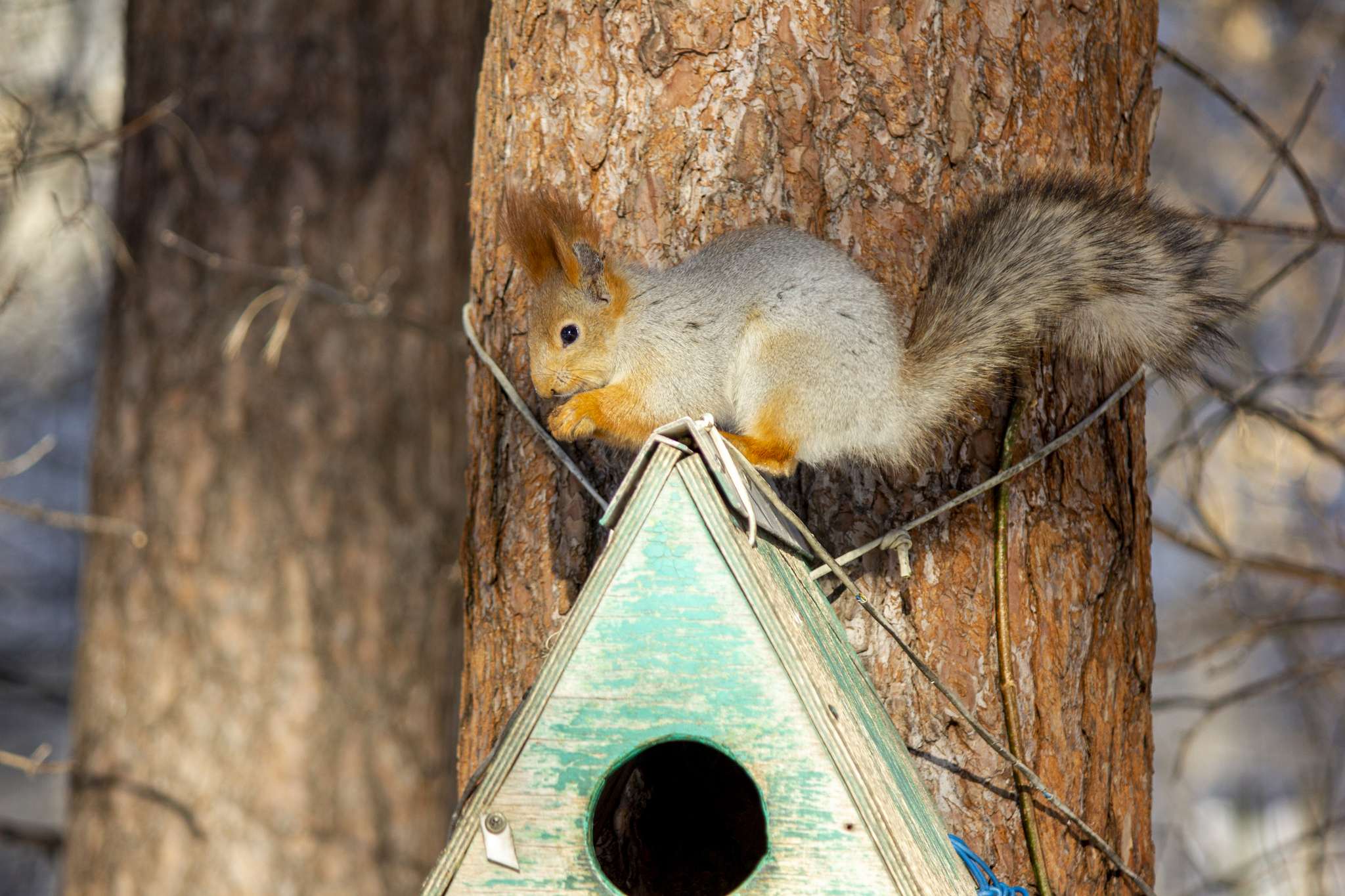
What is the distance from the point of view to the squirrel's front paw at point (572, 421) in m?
1.11

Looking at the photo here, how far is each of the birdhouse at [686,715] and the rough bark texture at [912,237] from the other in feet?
1.27

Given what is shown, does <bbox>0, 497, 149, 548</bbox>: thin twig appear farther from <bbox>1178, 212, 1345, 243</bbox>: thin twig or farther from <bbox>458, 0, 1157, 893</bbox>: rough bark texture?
<bbox>1178, 212, 1345, 243</bbox>: thin twig

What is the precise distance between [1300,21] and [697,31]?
4.34 metres

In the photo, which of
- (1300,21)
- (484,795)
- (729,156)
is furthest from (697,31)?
(1300,21)

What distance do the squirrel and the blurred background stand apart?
6.30 feet

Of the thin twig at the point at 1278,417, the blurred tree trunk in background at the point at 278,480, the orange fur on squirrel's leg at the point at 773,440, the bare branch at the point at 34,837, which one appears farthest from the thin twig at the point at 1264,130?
the bare branch at the point at 34,837

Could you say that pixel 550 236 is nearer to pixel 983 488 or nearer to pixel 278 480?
pixel 983 488

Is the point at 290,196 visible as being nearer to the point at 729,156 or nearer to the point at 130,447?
the point at 130,447

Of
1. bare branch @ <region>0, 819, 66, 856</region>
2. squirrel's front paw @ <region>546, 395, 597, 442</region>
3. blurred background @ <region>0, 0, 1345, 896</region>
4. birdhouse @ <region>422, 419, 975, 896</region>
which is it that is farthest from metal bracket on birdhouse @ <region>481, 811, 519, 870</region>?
bare branch @ <region>0, 819, 66, 856</region>

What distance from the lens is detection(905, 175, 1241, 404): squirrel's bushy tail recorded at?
1.16 meters

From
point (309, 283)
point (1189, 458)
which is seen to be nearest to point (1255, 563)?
point (1189, 458)

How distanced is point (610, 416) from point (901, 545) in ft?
1.23

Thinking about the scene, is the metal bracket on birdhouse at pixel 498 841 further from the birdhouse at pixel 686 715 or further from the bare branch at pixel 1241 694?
the bare branch at pixel 1241 694

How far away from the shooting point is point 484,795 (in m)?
0.91
